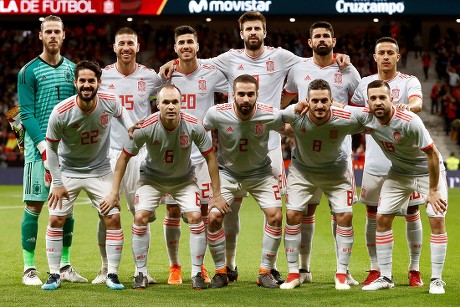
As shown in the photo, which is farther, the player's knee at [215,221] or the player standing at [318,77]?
the player standing at [318,77]

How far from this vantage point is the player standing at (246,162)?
832 cm

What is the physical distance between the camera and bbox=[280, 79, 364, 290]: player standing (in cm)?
821

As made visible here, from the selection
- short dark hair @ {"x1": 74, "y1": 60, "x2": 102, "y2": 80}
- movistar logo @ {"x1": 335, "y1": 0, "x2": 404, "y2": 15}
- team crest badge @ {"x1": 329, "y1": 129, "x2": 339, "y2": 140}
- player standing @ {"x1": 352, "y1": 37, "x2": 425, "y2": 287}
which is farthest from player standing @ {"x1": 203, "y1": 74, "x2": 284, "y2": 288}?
movistar logo @ {"x1": 335, "y1": 0, "x2": 404, "y2": 15}

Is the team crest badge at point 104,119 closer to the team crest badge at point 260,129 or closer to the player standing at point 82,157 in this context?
the player standing at point 82,157

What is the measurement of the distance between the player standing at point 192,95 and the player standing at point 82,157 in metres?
0.85

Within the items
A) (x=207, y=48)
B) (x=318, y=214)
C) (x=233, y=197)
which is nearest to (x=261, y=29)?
(x=233, y=197)

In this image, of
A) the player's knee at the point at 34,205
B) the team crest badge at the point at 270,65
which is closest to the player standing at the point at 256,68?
the team crest badge at the point at 270,65

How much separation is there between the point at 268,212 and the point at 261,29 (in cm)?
194

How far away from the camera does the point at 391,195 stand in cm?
831

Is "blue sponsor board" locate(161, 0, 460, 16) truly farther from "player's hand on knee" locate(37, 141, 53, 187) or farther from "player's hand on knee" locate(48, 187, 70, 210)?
"player's hand on knee" locate(48, 187, 70, 210)

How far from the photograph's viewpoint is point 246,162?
858cm

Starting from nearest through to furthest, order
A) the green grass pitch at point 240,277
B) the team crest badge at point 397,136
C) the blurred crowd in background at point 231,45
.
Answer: the green grass pitch at point 240,277 < the team crest badge at point 397,136 < the blurred crowd in background at point 231,45

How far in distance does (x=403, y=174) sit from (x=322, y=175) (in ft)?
2.59

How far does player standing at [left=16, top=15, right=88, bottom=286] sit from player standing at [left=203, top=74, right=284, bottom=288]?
5.01 ft
